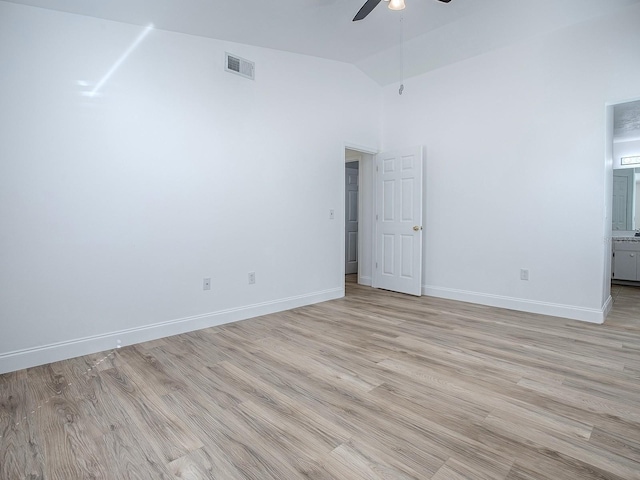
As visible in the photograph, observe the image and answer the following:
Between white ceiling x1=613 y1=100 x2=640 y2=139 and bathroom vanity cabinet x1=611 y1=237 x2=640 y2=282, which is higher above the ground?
white ceiling x1=613 y1=100 x2=640 y2=139

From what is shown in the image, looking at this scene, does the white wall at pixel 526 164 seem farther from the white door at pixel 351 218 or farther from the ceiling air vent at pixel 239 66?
the ceiling air vent at pixel 239 66

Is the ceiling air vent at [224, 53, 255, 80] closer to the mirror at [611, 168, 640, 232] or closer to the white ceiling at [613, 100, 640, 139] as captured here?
the white ceiling at [613, 100, 640, 139]

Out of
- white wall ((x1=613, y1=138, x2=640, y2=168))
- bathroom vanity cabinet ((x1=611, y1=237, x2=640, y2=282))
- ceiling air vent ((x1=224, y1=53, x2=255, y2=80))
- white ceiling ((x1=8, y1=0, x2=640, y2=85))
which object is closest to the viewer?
white ceiling ((x1=8, y1=0, x2=640, y2=85))

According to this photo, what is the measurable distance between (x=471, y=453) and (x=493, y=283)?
301 centimetres

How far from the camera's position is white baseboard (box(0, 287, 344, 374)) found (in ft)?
8.14

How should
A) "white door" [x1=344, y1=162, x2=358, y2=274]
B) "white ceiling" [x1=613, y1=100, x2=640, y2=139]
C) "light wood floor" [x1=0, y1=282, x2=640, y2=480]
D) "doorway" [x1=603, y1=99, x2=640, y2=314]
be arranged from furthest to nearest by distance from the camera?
"white door" [x1=344, y1=162, x2=358, y2=274], "doorway" [x1=603, y1=99, x2=640, y2=314], "white ceiling" [x1=613, y1=100, x2=640, y2=139], "light wood floor" [x1=0, y1=282, x2=640, y2=480]

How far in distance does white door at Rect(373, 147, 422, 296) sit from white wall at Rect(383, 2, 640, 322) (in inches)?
8.0

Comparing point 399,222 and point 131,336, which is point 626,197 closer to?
point 399,222

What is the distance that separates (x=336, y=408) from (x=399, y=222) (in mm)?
3374

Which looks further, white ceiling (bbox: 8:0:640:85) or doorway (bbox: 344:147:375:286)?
doorway (bbox: 344:147:375:286)

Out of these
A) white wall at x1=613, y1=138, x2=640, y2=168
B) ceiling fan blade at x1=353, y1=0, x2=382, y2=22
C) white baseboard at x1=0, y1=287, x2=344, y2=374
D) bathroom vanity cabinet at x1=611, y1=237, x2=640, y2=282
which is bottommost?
white baseboard at x1=0, y1=287, x2=344, y2=374

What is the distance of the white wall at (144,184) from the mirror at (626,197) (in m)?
5.15

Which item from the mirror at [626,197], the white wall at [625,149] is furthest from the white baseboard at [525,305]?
the white wall at [625,149]

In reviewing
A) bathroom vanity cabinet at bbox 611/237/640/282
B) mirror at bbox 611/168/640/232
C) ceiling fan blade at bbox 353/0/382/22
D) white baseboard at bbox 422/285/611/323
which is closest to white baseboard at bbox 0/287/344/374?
white baseboard at bbox 422/285/611/323
